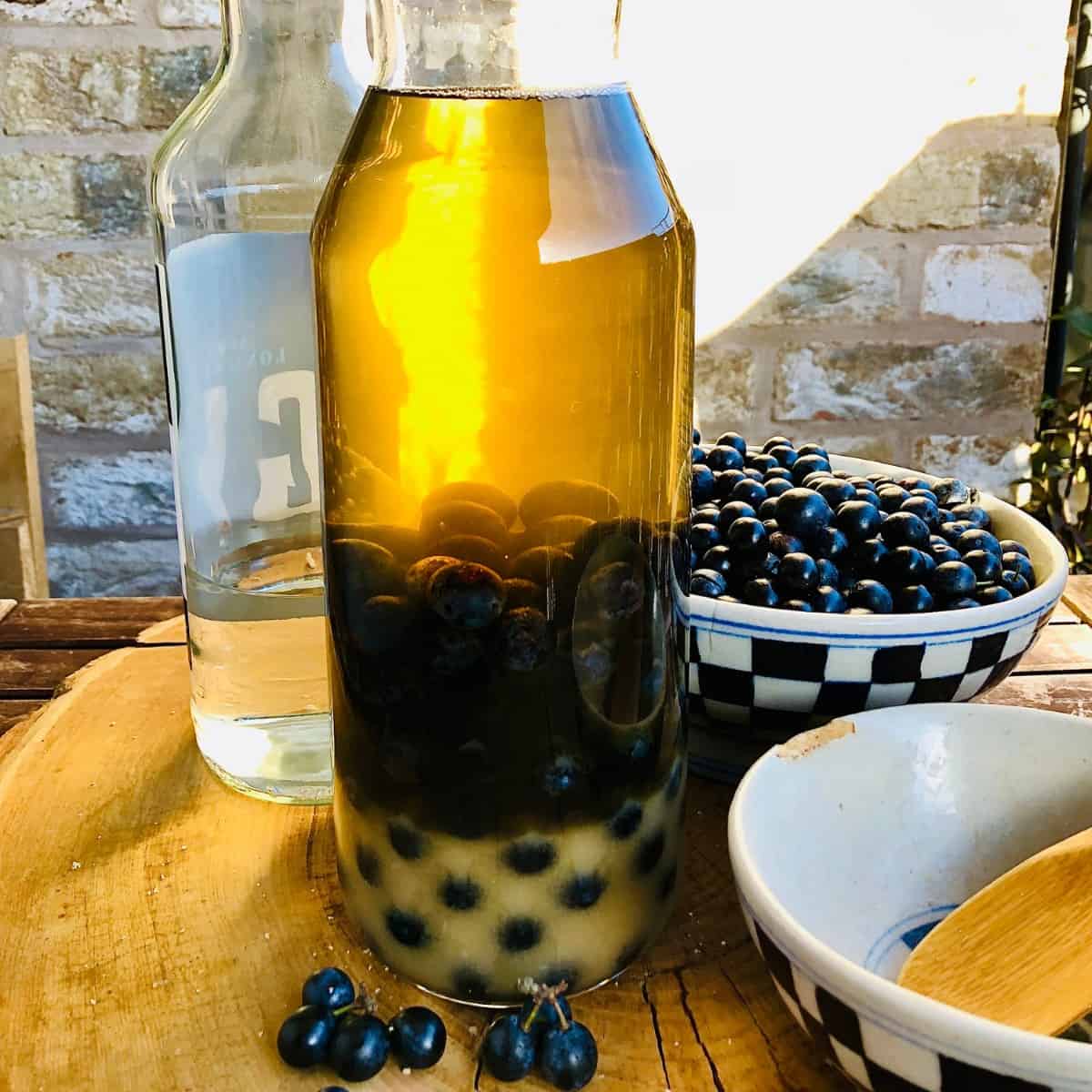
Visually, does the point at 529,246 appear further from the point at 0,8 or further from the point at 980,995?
the point at 0,8

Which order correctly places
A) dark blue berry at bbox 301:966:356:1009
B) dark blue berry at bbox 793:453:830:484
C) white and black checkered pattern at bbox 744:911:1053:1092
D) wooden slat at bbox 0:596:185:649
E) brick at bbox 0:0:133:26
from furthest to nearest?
1. brick at bbox 0:0:133:26
2. wooden slat at bbox 0:596:185:649
3. dark blue berry at bbox 793:453:830:484
4. dark blue berry at bbox 301:966:356:1009
5. white and black checkered pattern at bbox 744:911:1053:1092

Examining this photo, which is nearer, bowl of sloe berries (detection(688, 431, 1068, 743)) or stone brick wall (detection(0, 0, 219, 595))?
bowl of sloe berries (detection(688, 431, 1068, 743))

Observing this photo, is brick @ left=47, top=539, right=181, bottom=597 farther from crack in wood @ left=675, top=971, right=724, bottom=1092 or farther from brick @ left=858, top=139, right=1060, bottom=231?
crack in wood @ left=675, top=971, right=724, bottom=1092

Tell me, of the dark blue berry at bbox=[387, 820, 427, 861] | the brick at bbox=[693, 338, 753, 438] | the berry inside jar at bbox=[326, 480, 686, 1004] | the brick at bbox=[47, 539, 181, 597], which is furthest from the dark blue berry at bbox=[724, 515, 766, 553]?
the brick at bbox=[47, 539, 181, 597]

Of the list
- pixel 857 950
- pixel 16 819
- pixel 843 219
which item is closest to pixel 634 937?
pixel 857 950

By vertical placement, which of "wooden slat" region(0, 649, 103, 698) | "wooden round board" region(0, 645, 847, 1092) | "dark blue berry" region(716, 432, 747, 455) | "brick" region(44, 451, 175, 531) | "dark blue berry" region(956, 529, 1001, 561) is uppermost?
"dark blue berry" region(716, 432, 747, 455)

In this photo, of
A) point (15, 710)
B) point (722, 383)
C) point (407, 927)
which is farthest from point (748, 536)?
point (722, 383)

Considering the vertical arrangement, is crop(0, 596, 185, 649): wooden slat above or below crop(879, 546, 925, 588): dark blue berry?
below

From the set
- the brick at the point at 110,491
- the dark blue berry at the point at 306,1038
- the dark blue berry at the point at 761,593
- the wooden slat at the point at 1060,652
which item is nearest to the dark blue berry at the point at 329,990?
the dark blue berry at the point at 306,1038
